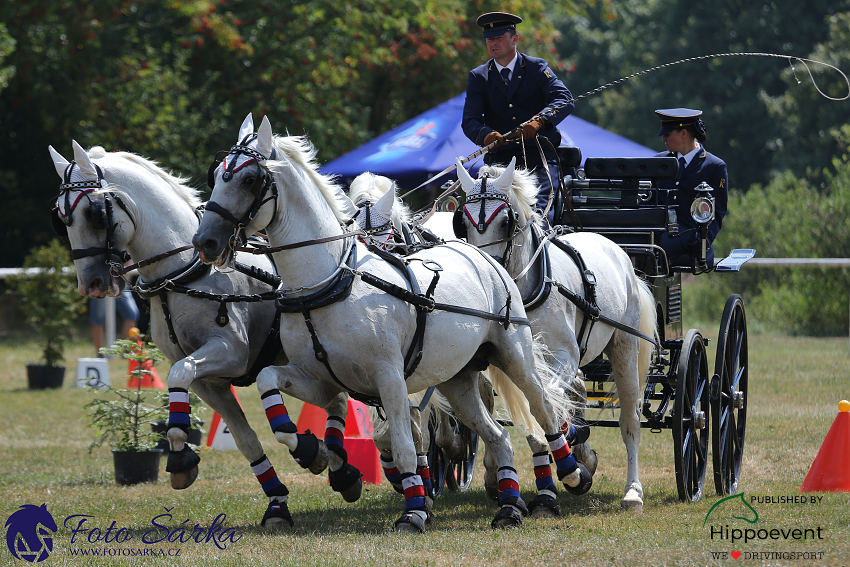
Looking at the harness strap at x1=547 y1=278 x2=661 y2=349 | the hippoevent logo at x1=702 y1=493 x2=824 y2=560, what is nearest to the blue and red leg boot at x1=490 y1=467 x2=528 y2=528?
the hippoevent logo at x1=702 y1=493 x2=824 y2=560

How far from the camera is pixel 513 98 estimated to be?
699cm

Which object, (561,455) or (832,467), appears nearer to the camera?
(561,455)

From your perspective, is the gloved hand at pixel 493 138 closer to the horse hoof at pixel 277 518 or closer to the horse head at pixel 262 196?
the horse head at pixel 262 196

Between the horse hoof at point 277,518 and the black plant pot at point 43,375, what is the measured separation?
8.14 meters

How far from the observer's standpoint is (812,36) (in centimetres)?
3167

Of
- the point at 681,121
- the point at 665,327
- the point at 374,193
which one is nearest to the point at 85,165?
the point at 374,193

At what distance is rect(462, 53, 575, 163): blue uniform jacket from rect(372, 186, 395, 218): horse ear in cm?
154

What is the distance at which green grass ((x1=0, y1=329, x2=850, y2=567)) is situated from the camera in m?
4.59

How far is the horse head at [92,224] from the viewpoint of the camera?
209 inches

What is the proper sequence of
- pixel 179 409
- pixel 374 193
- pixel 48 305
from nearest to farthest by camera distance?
pixel 179 409 < pixel 374 193 < pixel 48 305

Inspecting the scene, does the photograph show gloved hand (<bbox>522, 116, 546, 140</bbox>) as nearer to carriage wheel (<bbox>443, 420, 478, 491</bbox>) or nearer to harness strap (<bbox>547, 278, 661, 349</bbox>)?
harness strap (<bbox>547, 278, 661, 349</bbox>)

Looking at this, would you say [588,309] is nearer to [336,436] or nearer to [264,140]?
[336,436]

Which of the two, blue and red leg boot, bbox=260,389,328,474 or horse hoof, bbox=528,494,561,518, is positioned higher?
blue and red leg boot, bbox=260,389,328,474

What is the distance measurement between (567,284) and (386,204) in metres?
1.30
